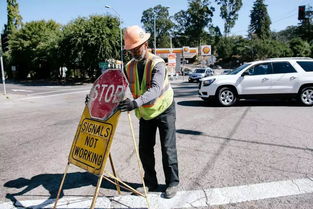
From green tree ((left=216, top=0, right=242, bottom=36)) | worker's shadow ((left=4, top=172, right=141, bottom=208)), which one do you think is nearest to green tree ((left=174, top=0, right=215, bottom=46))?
green tree ((left=216, top=0, right=242, bottom=36))

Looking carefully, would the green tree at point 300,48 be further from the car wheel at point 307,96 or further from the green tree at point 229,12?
the car wheel at point 307,96

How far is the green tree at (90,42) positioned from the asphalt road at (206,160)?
76.7 ft

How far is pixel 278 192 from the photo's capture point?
3318 millimetres

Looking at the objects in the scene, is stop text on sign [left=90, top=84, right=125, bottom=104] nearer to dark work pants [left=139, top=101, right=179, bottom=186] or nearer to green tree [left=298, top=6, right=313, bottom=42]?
dark work pants [left=139, top=101, right=179, bottom=186]

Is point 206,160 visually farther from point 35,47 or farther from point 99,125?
point 35,47

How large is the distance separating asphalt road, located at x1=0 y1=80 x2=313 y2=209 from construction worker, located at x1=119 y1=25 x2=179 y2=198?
380 mm

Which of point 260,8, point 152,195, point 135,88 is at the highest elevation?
point 260,8

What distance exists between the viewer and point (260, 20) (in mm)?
92188

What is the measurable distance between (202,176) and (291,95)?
7.25m

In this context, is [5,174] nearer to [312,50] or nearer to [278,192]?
[278,192]

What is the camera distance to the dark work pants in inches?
127

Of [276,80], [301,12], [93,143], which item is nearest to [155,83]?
[93,143]

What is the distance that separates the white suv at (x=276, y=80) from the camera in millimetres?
9508

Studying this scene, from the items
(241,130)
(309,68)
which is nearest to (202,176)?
(241,130)
